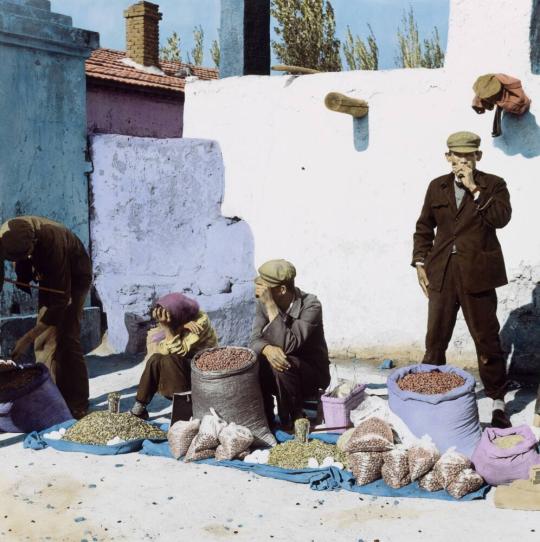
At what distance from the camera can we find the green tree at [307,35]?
19.3 m

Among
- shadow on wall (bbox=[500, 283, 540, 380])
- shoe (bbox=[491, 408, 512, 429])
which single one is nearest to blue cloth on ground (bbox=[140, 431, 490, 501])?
shoe (bbox=[491, 408, 512, 429])

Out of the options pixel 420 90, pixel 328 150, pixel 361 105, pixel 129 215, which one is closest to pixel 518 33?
pixel 420 90

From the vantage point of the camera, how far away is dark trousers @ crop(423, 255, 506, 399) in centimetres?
522

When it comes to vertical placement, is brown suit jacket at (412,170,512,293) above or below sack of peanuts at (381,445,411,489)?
above

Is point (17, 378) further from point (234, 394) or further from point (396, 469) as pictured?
point (396, 469)

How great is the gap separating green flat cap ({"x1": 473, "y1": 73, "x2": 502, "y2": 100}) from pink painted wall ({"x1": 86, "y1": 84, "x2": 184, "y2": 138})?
837cm

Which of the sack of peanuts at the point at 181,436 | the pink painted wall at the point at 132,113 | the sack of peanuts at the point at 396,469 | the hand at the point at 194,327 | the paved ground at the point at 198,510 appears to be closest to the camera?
the paved ground at the point at 198,510

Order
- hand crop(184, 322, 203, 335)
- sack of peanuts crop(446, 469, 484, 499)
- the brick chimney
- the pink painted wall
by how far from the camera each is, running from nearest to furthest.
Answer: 1. sack of peanuts crop(446, 469, 484, 499)
2. hand crop(184, 322, 203, 335)
3. the pink painted wall
4. the brick chimney

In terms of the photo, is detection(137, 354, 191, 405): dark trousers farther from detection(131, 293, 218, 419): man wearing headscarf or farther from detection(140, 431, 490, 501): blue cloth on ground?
detection(140, 431, 490, 501): blue cloth on ground

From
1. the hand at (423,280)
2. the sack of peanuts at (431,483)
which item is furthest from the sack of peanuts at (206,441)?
the hand at (423,280)

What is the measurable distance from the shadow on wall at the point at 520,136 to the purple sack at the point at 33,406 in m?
3.85

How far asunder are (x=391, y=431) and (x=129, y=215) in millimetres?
4264

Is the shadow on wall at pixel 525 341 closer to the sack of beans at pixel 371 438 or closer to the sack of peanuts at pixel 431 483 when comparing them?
the sack of beans at pixel 371 438

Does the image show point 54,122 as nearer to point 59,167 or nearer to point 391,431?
point 59,167
